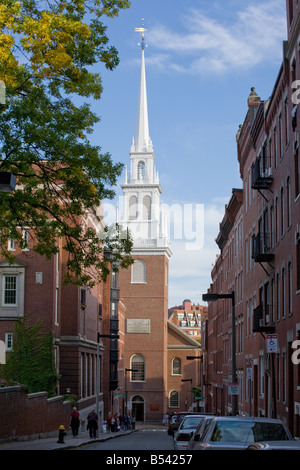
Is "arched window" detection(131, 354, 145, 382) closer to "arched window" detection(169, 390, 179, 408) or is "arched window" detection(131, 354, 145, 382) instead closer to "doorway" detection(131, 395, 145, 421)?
"doorway" detection(131, 395, 145, 421)

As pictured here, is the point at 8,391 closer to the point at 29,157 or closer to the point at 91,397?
the point at 29,157

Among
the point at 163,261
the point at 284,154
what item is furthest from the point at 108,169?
the point at 163,261

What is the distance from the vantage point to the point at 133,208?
10356 cm

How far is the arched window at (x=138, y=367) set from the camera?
99.9m

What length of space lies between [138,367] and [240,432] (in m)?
89.0

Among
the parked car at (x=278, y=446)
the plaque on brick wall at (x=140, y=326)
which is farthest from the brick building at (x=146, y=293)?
the parked car at (x=278, y=446)

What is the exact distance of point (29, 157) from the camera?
2125 centimetres

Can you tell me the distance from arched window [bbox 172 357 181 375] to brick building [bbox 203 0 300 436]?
5652 centimetres

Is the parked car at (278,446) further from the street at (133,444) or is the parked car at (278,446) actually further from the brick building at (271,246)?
the street at (133,444)

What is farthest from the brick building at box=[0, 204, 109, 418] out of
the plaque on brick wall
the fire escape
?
the plaque on brick wall

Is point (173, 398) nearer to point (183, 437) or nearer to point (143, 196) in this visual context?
point (143, 196)

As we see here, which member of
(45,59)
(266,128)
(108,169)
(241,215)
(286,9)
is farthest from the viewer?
(241,215)

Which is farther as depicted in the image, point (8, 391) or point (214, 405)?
point (214, 405)

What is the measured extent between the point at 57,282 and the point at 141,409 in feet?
183
